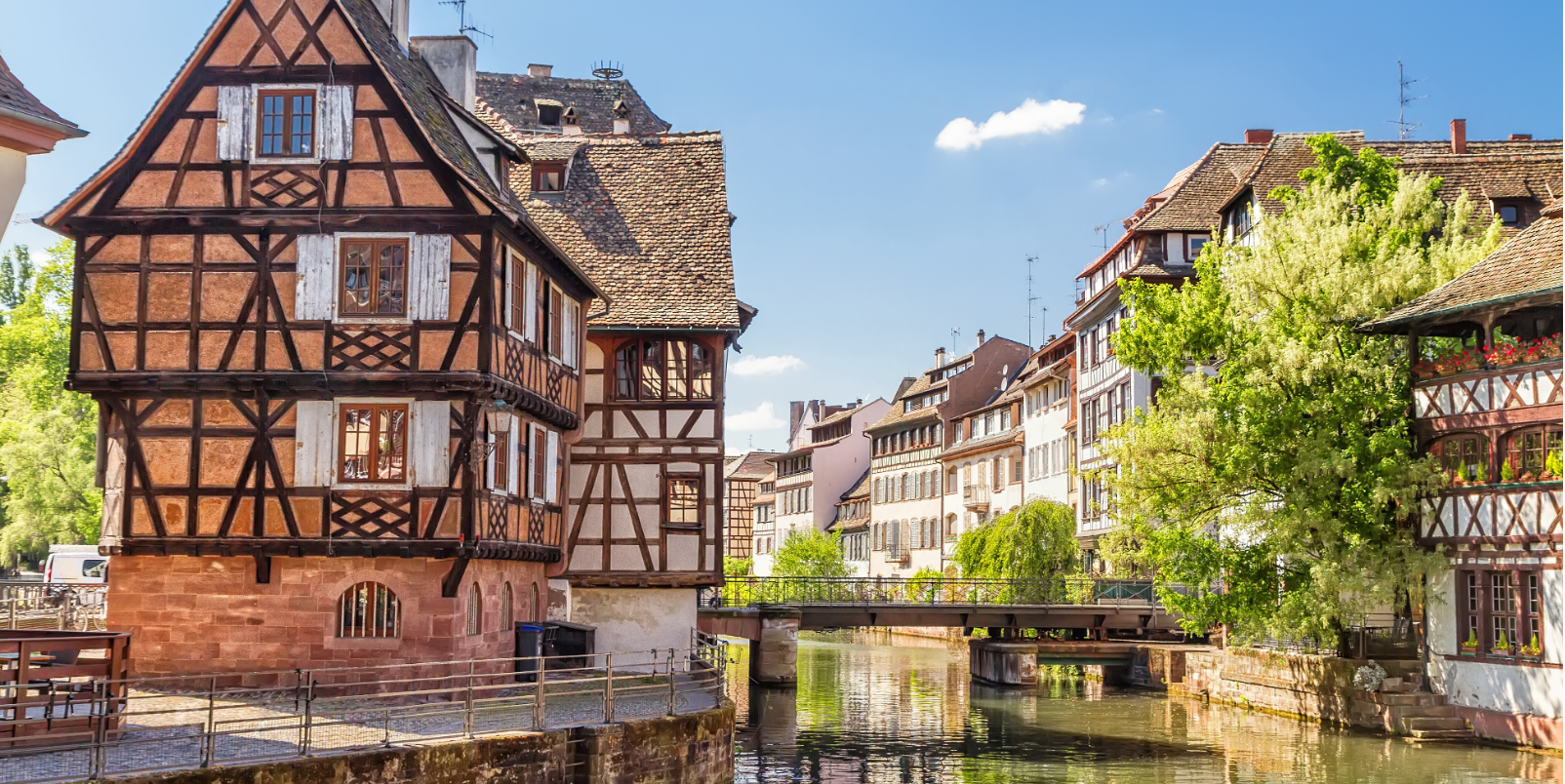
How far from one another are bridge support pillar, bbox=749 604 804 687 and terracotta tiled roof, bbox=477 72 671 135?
48.6 ft

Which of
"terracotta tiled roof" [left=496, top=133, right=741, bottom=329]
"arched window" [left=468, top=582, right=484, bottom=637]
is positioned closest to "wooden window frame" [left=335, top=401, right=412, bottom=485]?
"arched window" [left=468, top=582, right=484, bottom=637]

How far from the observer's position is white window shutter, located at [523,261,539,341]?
88.2 feet

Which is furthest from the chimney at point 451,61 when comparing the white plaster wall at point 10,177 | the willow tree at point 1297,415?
the white plaster wall at point 10,177

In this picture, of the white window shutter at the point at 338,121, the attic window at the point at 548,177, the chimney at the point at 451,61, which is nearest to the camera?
the white window shutter at the point at 338,121

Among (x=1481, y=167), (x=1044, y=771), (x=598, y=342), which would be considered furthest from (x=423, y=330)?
(x=1481, y=167)

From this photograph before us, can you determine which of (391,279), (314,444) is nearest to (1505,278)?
(391,279)

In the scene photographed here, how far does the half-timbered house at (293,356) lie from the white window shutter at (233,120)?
0.03 metres

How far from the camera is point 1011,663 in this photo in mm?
45125

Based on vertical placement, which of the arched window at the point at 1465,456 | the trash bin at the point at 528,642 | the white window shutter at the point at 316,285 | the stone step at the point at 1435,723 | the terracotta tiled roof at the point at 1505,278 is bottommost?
the stone step at the point at 1435,723

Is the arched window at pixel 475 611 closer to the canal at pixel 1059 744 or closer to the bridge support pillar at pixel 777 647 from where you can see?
the canal at pixel 1059 744

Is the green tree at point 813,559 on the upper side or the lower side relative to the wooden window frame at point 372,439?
lower

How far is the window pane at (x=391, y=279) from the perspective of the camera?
24469 mm

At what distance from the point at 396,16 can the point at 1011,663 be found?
25785mm

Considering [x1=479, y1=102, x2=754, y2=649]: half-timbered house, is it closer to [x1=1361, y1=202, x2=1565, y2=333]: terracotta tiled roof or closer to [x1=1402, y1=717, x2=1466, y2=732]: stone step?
[x1=1361, y1=202, x2=1565, y2=333]: terracotta tiled roof
